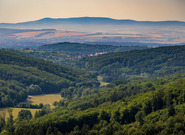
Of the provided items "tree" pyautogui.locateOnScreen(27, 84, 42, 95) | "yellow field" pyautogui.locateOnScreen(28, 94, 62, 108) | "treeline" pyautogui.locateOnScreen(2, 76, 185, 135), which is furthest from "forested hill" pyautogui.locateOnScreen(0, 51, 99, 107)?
"treeline" pyautogui.locateOnScreen(2, 76, 185, 135)

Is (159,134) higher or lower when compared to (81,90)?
higher

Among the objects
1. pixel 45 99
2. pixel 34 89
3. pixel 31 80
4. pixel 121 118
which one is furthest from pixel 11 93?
pixel 121 118

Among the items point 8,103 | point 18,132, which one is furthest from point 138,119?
point 8,103

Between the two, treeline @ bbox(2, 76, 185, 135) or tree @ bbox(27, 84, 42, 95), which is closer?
treeline @ bbox(2, 76, 185, 135)

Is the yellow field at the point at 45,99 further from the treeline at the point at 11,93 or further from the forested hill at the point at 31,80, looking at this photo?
the treeline at the point at 11,93

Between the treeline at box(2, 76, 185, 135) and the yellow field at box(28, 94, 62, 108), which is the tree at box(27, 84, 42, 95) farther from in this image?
the treeline at box(2, 76, 185, 135)

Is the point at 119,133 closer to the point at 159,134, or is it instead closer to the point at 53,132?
the point at 159,134
